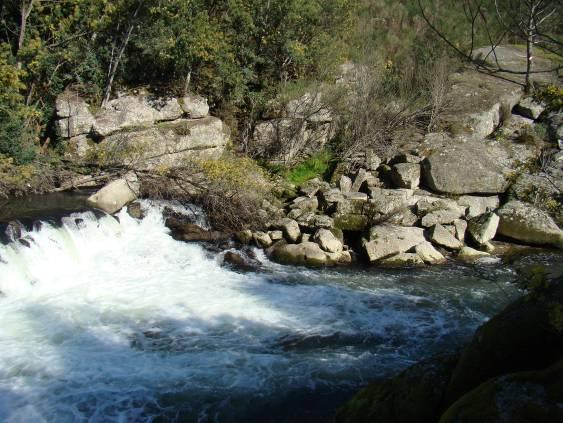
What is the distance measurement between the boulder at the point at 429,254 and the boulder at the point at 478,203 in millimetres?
2256

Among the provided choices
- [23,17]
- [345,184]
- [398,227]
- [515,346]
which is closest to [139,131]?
[23,17]

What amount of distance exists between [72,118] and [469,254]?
11520mm

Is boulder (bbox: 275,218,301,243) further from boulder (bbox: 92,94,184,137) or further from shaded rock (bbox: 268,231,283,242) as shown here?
boulder (bbox: 92,94,184,137)

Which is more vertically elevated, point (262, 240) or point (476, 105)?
point (476, 105)

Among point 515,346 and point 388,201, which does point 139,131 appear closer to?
point 388,201

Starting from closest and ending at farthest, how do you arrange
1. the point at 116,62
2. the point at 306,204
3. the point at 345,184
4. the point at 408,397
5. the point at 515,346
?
the point at 515,346
the point at 408,397
the point at 306,204
the point at 345,184
the point at 116,62

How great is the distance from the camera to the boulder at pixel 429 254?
453 inches

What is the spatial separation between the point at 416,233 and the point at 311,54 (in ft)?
26.3

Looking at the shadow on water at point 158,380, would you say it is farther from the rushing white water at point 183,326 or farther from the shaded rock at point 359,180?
the shaded rock at point 359,180

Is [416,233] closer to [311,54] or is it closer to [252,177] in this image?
[252,177]

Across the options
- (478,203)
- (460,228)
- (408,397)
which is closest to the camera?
(408,397)

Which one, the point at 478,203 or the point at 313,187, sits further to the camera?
the point at 313,187

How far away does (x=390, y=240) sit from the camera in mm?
11719

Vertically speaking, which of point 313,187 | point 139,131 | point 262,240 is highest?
point 139,131
